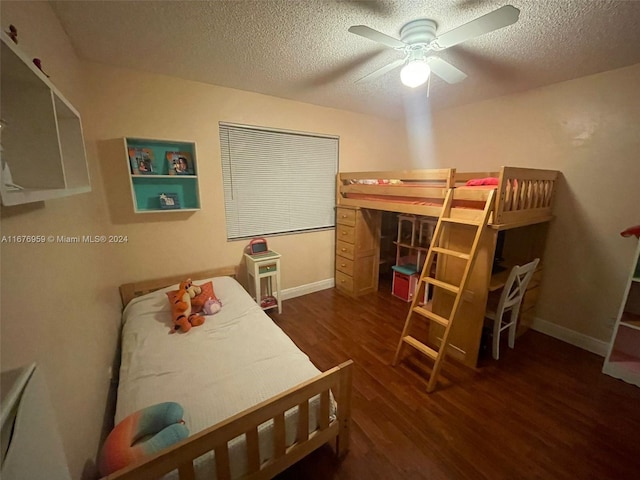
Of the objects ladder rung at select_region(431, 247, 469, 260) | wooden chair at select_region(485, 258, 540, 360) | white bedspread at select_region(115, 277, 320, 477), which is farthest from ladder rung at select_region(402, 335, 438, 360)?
white bedspread at select_region(115, 277, 320, 477)

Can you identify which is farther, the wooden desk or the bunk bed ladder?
the wooden desk

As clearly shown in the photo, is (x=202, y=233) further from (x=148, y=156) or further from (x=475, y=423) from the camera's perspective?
(x=475, y=423)

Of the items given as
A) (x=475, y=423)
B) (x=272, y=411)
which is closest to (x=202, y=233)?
(x=272, y=411)

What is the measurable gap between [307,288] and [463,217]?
2.14 metres

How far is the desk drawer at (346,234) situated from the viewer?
10.8ft

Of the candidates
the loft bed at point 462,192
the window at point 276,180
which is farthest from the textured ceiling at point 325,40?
the loft bed at point 462,192

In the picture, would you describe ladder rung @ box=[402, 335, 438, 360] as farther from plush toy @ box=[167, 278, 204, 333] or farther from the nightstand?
plush toy @ box=[167, 278, 204, 333]

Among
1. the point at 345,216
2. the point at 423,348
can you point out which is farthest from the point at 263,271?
the point at 423,348

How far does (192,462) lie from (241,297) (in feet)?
4.65

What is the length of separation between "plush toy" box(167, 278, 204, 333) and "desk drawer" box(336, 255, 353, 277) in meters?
1.92

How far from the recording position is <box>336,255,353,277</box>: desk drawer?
3404mm

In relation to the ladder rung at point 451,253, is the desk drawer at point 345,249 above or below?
below

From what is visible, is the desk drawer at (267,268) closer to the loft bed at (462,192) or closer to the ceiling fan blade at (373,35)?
the loft bed at (462,192)

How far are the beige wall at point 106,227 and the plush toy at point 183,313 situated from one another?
389 millimetres
